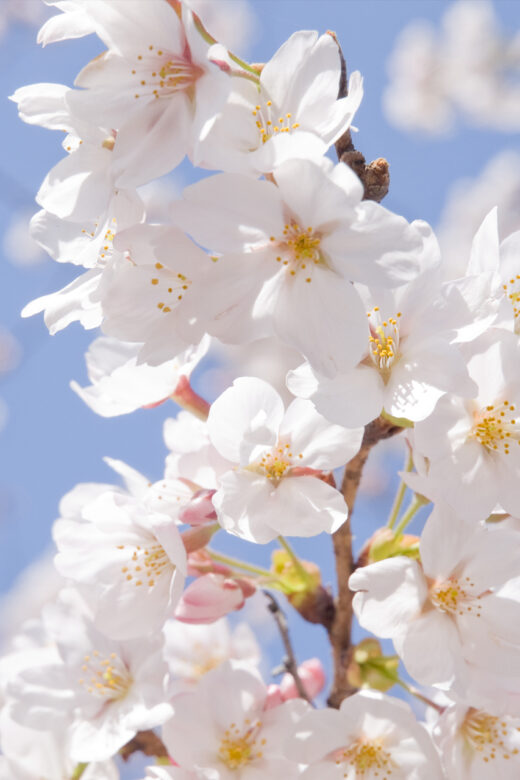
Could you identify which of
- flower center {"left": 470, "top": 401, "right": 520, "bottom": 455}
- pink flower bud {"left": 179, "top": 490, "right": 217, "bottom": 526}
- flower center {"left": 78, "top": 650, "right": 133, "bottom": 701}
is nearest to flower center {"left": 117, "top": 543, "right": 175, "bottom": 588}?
pink flower bud {"left": 179, "top": 490, "right": 217, "bottom": 526}

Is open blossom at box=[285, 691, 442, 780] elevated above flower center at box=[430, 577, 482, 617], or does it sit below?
below

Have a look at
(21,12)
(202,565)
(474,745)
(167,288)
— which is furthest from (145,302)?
(21,12)

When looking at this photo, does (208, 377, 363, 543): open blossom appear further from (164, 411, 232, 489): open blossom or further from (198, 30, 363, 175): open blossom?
(198, 30, 363, 175): open blossom

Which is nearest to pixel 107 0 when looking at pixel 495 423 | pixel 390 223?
pixel 390 223

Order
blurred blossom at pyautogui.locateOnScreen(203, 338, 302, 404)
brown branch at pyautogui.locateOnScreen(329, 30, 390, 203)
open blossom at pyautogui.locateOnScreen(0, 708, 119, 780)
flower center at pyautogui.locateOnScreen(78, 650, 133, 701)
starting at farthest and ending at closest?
blurred blossom at pyautogui.locateOnScreen(203, 338, 302, 404) → open blossom at pyautogui.locateOnScreen(0, 708, 119, 780) → flower center at pyautogui.locateOnScreen(78, 650, 133, 701) → brown branch at pyautogui.locateOnScreen(329, 30, 390, 203)

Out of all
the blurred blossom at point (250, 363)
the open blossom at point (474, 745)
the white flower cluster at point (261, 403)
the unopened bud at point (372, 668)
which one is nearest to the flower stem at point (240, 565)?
the white flower cluster at point (261, 403)

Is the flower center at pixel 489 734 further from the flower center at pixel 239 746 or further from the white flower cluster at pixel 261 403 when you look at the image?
the flower center at pixel 239 746

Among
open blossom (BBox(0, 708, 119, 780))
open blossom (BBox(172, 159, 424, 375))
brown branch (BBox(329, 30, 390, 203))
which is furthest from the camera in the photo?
open blossom (BBox(0, 708, 119, 780))
